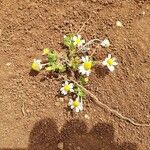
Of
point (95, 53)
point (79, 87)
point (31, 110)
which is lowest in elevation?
point (31, 110)

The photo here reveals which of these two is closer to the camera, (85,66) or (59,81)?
(85,66)

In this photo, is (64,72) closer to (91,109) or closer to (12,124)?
(91,109)

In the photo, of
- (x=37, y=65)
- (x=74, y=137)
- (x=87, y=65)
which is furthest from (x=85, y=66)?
(x=74, y=137)

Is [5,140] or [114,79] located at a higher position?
[114,79]

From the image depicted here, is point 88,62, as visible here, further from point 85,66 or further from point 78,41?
point 78,41

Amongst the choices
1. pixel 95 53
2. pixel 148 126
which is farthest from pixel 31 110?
pixel 148 126

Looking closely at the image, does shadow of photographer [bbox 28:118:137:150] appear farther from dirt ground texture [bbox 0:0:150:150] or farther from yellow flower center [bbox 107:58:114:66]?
yellow flower center [bbox 107:58:114:66]

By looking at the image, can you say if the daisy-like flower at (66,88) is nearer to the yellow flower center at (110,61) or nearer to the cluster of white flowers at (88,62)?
the cluster of white flowers at (88,62)
